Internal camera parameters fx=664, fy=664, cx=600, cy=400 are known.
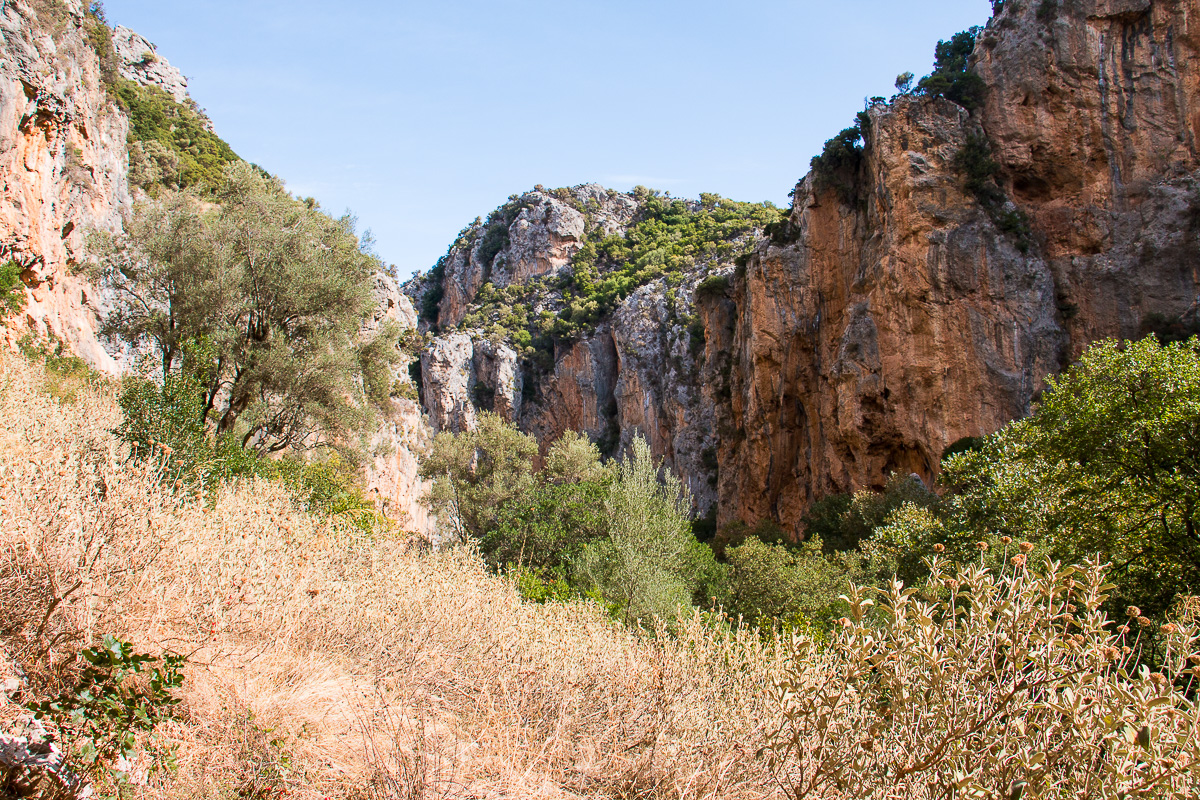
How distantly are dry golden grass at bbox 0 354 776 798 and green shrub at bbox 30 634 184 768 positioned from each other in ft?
0.60

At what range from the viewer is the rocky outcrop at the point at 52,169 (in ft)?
51.7

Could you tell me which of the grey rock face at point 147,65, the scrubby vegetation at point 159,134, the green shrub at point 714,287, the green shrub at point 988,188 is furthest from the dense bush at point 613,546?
the grey rock face at point 147,65

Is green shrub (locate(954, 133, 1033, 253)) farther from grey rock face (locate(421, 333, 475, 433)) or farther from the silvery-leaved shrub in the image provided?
grey rock face (locate(421, 333, 475, 433))

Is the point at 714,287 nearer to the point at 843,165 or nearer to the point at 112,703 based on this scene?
the point at 843,165

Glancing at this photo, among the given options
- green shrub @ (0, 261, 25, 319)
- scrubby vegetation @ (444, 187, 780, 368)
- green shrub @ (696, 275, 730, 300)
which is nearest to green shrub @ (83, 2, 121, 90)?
green shrub @ (0, 261, 25, 319)

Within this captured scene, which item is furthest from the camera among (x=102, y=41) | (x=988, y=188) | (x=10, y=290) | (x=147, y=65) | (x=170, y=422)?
(x=147, y=65)

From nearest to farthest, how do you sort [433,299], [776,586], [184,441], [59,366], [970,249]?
[184,441] < [776,586] < [59,366] < [970,249] < [433,299]

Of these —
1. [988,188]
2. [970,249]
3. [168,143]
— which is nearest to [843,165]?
[988,188]

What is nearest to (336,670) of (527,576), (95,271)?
(527,576)

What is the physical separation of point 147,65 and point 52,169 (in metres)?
31.2

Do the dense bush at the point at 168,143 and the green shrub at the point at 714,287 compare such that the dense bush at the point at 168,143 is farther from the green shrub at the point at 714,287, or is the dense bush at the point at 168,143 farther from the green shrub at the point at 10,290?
the green shrub at the point at 714,287

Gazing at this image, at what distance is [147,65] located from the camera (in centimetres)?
4141

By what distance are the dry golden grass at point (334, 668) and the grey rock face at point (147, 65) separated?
43.5 metres

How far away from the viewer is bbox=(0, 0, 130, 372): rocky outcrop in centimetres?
1577
